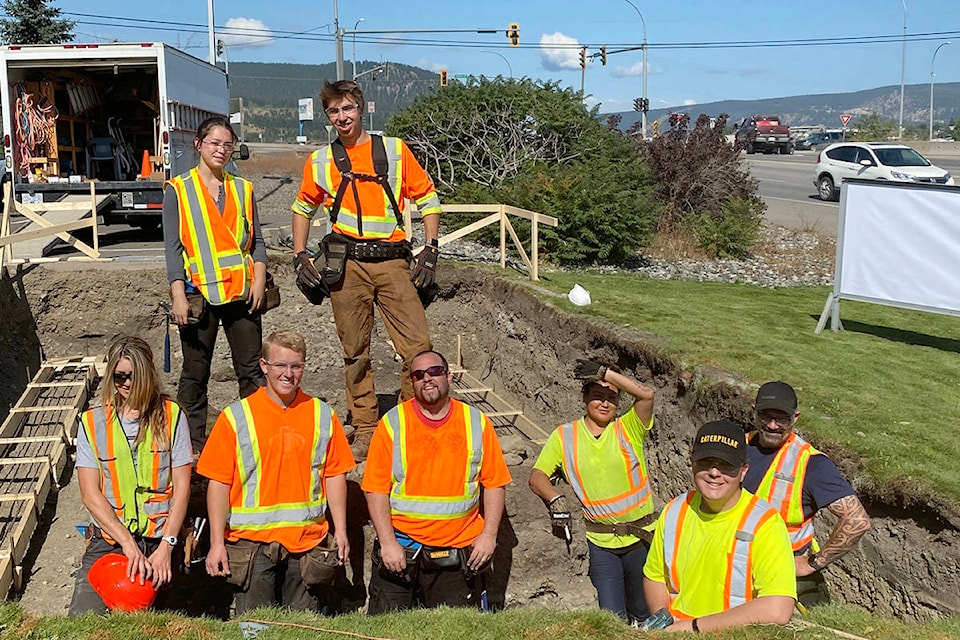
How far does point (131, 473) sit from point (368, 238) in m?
2.46

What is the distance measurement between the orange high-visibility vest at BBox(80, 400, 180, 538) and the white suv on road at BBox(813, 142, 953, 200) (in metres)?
22.4

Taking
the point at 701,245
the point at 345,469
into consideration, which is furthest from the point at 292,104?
the point at 345,469

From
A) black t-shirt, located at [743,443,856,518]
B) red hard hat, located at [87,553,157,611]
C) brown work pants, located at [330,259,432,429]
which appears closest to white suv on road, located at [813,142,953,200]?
brown work pants, located at [330,259,432,429]

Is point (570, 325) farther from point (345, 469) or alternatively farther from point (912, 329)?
point (345, 469)

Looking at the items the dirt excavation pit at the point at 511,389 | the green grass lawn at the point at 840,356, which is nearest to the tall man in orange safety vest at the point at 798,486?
the dirt excavation pit at the point at 511,389

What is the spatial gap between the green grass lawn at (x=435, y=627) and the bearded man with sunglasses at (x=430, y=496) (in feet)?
1.90

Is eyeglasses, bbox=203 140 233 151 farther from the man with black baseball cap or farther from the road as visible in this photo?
the road

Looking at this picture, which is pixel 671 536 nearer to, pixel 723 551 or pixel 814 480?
pixel 723 551

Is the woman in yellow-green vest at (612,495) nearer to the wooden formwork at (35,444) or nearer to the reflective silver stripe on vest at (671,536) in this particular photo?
the reflective silver stripe on vest at (671,536)

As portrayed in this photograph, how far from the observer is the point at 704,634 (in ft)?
12.3

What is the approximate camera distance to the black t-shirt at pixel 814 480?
436 cm

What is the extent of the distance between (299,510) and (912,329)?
7492mm

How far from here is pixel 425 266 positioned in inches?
261

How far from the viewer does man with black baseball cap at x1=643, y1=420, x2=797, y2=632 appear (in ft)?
12.2
